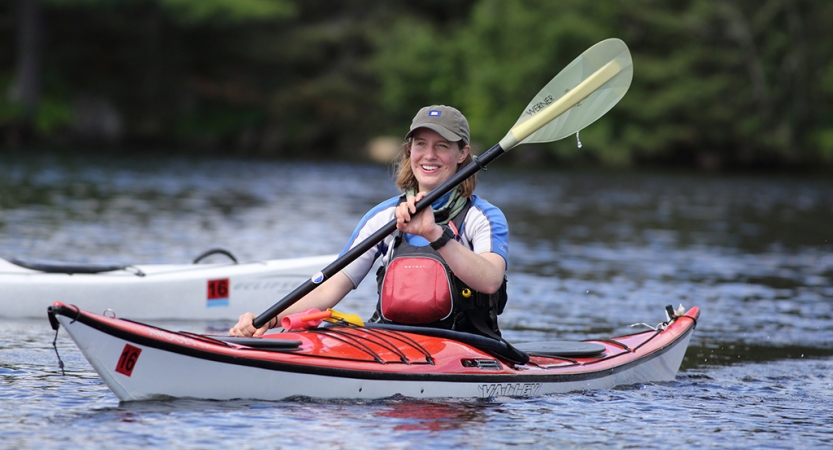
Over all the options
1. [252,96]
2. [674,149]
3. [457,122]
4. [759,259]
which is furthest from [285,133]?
[457,122]

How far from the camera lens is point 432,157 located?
17.4 feet

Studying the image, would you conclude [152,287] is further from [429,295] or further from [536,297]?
[429,295]

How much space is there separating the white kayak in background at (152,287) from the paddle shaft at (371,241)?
3.34 meters

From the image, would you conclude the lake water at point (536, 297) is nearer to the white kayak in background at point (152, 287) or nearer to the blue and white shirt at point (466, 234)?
the white kayak in background at point (152, 287)

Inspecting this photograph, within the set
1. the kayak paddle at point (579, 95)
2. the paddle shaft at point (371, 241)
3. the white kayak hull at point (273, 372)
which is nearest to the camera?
the white kayak hull at point (273, 372)

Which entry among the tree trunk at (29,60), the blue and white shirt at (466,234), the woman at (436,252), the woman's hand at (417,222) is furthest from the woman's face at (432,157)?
the tree trunk at (29,60)

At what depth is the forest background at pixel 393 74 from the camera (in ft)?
129

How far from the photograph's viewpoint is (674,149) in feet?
135

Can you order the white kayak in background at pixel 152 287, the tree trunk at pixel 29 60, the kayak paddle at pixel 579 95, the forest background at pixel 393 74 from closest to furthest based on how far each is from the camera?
the kayak paddle at pixel 579 95, the white kayak in background at pixel 152 287, the forest background at pixel 393 74, the tree trunk at pixel 29 60

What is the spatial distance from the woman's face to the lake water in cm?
108

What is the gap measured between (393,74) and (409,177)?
127ft

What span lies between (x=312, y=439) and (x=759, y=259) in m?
10.5

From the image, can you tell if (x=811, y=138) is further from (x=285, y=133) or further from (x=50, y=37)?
(x=50, y=37)

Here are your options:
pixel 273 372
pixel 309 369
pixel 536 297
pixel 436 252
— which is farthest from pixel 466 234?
pixel 536 297
